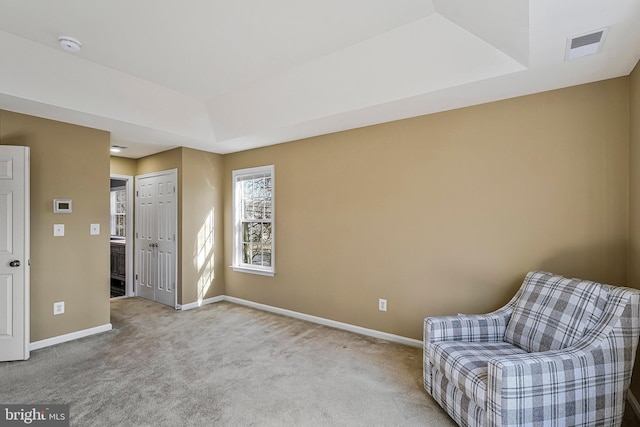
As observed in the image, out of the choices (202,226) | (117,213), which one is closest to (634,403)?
(202,226)

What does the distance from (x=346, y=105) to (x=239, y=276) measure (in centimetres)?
312

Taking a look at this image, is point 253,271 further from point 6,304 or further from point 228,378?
point 6,304

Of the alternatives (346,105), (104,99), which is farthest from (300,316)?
(104,99)

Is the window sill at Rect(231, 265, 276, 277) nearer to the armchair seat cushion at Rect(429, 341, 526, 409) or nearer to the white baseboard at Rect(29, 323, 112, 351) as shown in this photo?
the white baseboard at Rect(29, 323, 112, 351)

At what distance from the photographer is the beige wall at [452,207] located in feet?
7.91

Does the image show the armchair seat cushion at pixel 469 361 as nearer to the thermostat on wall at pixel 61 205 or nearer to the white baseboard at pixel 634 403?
the white baseboard at pixel 634 403

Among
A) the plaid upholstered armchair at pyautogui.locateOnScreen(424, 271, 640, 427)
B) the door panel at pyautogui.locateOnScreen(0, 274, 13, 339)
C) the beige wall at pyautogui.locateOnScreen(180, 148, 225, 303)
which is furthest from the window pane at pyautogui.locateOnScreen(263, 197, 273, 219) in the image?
the plaid upholstered armchair at pyautogui.locateOnScreen(424, 271, 640, 427)

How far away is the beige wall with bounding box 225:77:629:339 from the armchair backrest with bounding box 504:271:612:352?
0.47 metres

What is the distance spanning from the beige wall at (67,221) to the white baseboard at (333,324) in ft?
5.87

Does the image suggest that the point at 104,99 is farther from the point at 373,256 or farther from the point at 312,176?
the point at 373,256

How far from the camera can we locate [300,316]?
13.5 ft

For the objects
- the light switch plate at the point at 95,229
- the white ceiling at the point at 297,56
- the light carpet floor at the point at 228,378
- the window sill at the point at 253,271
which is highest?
the white ceiling at the point at 297,56

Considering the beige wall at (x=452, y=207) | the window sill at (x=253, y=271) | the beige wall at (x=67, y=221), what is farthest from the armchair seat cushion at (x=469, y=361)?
the beige wall at (x=67, y=221)

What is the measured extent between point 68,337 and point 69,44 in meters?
2.93
